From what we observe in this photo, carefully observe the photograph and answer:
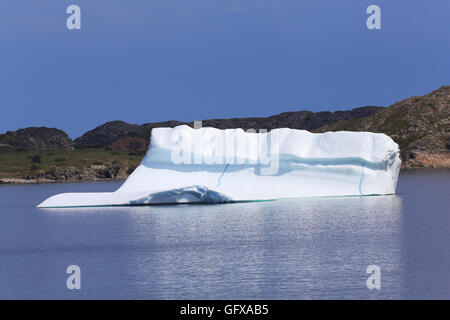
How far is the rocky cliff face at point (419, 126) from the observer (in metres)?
130

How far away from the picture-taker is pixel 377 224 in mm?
35125

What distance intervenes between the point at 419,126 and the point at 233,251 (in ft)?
401

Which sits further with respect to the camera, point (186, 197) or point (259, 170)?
point (259, 170)

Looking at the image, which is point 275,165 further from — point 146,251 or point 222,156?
point 146,251

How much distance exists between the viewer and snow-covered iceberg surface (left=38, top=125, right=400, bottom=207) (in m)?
45.2

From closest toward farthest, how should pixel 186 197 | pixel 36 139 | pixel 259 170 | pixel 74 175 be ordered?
pixel 186 197
pixel 259 170
pixel 74 175
pixel 36 139

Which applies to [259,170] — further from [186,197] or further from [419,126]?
[419,126]

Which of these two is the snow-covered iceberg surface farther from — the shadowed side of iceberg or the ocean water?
the ocean water

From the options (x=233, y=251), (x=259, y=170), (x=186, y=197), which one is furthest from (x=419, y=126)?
(x=233, y=251)

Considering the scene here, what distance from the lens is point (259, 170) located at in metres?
46.1

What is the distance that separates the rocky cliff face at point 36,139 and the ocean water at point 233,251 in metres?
127
